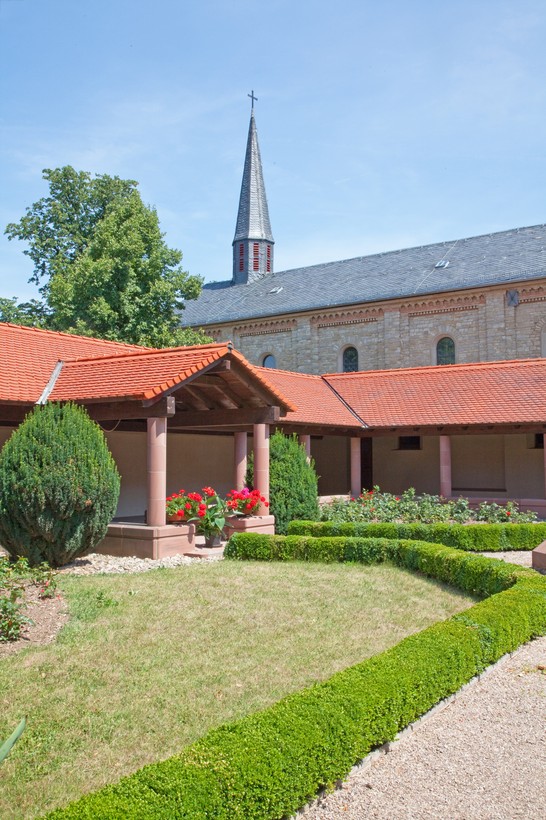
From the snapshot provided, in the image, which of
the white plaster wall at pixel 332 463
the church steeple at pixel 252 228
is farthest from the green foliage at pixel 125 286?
the church steeple at pixel 252 228

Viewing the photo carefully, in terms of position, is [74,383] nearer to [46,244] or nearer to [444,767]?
[444,767]

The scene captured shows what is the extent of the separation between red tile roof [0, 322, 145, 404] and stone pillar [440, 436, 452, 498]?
9.97 metres

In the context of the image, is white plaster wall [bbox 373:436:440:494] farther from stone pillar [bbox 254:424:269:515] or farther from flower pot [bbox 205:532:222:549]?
flower pot [bbox 205:532:222:549]

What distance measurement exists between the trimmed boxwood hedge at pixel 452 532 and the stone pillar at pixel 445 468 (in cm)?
627

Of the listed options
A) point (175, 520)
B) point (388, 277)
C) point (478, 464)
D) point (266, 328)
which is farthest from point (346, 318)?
point (175, 520)

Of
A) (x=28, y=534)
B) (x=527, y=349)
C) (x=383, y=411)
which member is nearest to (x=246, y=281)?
(x=527, y=349)

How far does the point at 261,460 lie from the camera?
17.0 m

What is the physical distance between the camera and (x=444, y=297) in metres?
33.8

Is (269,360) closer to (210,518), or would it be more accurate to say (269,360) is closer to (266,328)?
(266,328)

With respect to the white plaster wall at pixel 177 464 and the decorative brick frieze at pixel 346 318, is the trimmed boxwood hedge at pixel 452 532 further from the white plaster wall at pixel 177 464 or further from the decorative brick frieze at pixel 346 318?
the decorative brick frieze at pixel 346 318

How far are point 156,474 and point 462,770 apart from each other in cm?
965

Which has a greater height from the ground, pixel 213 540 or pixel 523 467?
pixel 523 467

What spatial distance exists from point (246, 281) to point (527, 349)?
2218cm

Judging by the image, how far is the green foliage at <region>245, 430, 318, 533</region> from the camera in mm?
17578
